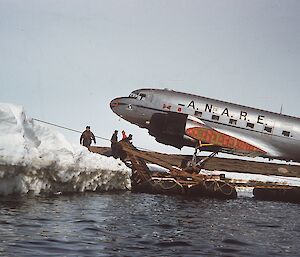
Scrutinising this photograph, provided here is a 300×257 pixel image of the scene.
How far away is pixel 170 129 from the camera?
30.4 metres

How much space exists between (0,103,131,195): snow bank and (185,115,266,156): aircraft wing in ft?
31.5

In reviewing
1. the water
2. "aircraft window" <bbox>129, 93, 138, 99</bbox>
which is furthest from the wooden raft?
the water

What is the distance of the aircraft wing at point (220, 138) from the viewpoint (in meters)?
30.6

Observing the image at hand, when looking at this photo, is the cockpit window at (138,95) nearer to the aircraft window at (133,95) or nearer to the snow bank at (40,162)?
the aircraft window at (133,95)

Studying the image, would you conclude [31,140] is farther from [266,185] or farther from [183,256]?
[266,185]

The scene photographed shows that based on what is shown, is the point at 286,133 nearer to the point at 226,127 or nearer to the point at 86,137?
the point at 226,127

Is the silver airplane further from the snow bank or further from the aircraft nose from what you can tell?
the snow bank

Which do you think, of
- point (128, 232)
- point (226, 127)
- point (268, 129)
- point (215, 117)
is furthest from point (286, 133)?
point (128, 232)

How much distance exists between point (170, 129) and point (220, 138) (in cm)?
386

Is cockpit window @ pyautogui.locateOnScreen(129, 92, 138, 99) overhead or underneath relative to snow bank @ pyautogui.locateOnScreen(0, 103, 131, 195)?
overhead

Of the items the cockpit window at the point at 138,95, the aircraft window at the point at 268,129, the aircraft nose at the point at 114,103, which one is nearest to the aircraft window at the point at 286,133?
the aircraft window at the point at 268,129

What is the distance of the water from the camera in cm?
766

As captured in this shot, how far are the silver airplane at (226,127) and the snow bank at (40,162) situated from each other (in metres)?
9.85

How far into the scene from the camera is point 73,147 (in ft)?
65.5
